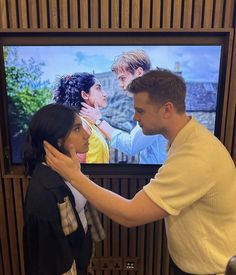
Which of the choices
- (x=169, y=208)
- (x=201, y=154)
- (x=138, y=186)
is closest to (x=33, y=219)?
(x=169, y=208)

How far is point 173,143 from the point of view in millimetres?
1398

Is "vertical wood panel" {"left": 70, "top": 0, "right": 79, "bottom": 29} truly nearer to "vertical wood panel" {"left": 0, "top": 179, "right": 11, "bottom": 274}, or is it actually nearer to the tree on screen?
the tree on screen

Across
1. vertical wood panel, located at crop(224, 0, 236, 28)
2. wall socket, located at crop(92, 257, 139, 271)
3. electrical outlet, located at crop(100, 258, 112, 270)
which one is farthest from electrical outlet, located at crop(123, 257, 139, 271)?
vertical wood panel, located at crop(224, 0, 236, 28)

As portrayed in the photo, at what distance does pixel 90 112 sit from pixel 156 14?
78 centimetres

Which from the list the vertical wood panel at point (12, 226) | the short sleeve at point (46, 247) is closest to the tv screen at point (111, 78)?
the vertical wood panel at point (12, 226)

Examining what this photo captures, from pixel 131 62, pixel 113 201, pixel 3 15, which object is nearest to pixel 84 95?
pixel 131 62

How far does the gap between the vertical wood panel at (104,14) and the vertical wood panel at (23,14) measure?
500mm

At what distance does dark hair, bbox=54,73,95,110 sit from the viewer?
2229mm

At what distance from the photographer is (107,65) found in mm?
2201

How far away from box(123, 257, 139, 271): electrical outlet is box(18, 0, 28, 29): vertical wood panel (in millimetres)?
1875

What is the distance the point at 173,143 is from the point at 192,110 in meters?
0.94

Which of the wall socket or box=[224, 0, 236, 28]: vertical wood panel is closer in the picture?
box=[224, 0, 236, 28]: vertical wood panel

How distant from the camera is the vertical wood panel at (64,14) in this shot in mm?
2115

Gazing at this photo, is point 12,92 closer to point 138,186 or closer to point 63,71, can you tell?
point 63,71
